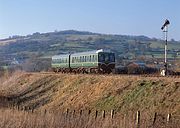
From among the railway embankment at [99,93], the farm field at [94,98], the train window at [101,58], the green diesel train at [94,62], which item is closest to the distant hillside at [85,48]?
the green diesel train at [94,62]

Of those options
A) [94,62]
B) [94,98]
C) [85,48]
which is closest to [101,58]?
[94,62]

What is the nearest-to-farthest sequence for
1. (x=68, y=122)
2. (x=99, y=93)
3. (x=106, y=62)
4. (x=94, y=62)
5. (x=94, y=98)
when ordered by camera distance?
(x=68, y=122), (x=94, y=98), (x=99, y=93), (x=94, y=62), (x=106, y=62)

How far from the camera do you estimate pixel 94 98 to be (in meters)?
35.0

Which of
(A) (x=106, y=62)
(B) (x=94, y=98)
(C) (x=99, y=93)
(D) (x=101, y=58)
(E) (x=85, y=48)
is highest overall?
(D) (x=101, y=58)

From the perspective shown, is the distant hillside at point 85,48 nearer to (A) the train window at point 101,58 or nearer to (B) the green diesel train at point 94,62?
(B) the green diesel train at point 94,62

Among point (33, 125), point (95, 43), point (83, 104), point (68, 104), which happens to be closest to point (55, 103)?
point (68, 104)

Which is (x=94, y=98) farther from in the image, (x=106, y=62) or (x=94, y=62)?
(x=106, y=62)

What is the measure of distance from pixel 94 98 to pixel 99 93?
2.38ft

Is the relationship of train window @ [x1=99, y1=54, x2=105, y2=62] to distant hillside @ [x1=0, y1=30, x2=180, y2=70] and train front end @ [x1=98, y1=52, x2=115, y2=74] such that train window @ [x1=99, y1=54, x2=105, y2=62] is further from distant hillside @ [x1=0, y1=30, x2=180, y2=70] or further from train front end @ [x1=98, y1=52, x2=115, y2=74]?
distant hillside @ [x1=0, y1=30, x2=180, y2=70]

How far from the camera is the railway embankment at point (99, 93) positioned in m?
28.3

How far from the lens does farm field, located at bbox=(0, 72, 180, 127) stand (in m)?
22.9

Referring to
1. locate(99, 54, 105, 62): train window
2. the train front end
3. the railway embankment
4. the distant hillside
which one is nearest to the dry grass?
the railway embankment

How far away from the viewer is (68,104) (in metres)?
36.9

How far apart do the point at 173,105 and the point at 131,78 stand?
821 centimetres
